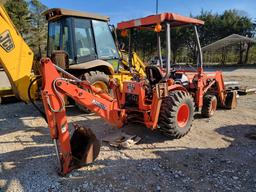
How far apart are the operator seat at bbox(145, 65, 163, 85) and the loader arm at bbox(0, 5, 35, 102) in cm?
226

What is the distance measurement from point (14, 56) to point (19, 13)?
78.9 ft

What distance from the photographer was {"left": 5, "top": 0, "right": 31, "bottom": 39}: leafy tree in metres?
25.6

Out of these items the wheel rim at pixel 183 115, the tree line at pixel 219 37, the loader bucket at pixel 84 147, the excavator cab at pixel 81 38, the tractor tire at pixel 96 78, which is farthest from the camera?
the tree line at pixel 219 37

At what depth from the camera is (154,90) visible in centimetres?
429

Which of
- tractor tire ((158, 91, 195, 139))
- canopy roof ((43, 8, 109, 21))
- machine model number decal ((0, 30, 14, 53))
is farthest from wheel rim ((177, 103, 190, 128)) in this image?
canopy roof ((43, 8, 109, 21))

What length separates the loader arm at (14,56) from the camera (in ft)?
14.9

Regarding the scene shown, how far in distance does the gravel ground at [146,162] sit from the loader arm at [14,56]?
0.97m

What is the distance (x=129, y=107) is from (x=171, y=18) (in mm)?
1684

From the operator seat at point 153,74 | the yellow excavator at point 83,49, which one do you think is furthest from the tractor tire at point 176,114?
the yellow excavator at point 83,49

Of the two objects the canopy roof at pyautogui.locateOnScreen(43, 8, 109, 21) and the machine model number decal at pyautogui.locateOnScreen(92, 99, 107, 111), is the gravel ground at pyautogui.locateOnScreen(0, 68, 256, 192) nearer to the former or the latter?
the machine model number decal at pyautogui.locateOnScreen(92, 99, 107, 111)

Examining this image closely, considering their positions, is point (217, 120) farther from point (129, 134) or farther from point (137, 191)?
point (137, 191)

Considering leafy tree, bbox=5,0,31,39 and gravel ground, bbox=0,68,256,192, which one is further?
leafy tree, bbox=5,0,31,39

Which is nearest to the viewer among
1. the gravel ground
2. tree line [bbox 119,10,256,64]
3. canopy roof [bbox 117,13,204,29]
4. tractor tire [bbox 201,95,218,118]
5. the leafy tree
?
the gravel ground

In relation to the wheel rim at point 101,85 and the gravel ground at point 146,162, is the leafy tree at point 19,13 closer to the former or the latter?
the wheel rim at point 101,85
